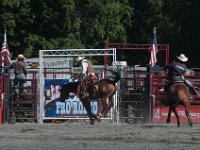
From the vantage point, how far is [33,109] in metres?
25.2

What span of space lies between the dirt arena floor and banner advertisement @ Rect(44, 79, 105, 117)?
17.2 ft

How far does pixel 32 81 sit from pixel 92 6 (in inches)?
1026

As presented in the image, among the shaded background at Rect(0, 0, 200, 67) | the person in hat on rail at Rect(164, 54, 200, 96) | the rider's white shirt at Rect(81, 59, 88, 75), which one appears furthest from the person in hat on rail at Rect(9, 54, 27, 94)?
the shaded background at Rect(0, 0, 200, 67)

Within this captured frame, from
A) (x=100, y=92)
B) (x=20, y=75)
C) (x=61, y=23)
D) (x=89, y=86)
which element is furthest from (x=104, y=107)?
(x=61, y=23)

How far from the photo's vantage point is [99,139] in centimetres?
1683

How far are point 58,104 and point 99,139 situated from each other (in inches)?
332

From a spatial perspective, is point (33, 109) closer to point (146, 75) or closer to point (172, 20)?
point (146, 75)

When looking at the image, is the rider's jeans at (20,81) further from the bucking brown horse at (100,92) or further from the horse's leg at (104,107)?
the horse's leg at (104,107)

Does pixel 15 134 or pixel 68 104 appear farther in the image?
pixel 68 104

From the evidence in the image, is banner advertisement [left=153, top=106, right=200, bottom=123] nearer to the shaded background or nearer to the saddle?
the saddle

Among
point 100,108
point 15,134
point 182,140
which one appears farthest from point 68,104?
point 182,140

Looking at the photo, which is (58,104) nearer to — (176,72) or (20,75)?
(20,75)

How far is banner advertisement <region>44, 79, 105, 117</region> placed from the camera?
25094 millimetres

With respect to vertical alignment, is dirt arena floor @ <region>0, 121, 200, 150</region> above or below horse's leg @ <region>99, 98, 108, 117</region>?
below
